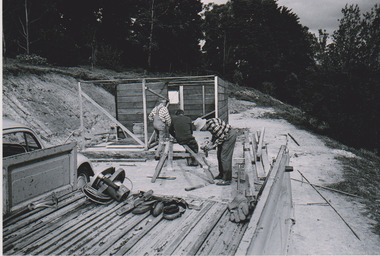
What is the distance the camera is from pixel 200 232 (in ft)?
14.3

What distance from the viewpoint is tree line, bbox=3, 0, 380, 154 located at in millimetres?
16844

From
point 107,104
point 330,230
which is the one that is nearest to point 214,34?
point 107,104

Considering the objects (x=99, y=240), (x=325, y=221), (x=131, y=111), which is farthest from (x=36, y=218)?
(x=131, y=111)

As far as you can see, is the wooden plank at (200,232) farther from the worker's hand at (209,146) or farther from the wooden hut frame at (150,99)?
the wooden hut frame at (150,99)

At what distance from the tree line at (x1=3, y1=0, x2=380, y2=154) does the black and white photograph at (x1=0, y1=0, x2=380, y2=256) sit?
12cm

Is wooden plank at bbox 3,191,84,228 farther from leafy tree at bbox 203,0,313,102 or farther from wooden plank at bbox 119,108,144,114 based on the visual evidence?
leafy tree at bbox 203,0,313,102

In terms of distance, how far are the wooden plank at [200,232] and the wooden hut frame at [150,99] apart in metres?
6.22

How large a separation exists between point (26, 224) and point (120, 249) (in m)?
1.50

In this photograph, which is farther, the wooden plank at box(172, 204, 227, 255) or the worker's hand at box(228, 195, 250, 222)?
the worker's hand at box(228, 195, 250, 222)

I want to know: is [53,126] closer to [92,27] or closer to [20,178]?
[20,178]

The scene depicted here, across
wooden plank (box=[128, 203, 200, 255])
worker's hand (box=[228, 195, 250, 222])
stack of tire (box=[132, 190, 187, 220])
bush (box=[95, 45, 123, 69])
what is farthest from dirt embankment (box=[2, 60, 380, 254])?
bush (box=[95, 45, 123, 69])

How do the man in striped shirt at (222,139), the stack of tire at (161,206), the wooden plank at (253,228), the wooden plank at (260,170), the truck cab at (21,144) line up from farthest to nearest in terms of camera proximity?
the wooden plank at (260,170), the man in striped shirt at (222,139), the truck cab at (21,144), the stack of tire at (161,206), the wooden plank at (253,228)

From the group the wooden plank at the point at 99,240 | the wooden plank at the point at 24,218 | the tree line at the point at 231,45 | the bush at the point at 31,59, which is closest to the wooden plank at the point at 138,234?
the wooden plank at the point at 99,240

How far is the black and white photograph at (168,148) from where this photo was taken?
14.0 ft
